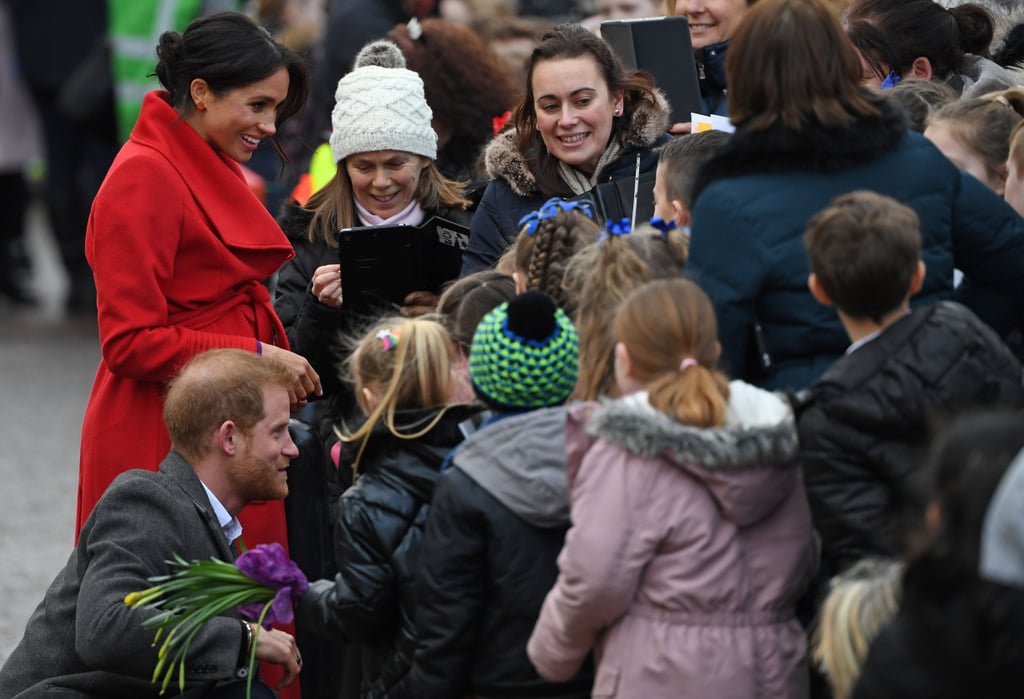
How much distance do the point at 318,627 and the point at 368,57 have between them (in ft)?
7.96

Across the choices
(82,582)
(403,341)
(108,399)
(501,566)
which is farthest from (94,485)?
(501,566)

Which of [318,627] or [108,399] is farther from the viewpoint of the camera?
[108,399]

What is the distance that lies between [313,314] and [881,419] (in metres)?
2.30

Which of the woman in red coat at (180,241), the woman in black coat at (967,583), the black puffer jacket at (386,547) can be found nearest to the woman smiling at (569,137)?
the woman in red coat at (180,241)

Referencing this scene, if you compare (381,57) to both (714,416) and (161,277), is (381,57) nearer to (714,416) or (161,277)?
(161,277)

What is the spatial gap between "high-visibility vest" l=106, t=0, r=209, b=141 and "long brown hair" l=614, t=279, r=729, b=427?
804cm

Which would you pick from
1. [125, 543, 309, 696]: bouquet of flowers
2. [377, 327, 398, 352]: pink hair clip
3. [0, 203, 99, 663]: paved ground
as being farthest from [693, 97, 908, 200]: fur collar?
[0, 203, 99, 663]: paved ground

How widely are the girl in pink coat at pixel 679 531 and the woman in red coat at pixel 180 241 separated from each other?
146 cm

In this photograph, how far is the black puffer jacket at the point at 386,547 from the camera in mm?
3434

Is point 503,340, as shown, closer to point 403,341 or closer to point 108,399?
point 403,341

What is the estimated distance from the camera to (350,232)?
15.1 feet

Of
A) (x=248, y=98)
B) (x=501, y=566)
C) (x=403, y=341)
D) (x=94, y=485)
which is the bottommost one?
(x=94, y=485)

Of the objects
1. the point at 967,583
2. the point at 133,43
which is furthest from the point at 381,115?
the point at 133,43

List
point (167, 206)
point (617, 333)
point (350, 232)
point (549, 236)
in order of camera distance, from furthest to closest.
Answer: point (350, 232)
point (167, 206)
point (549, 236)
point (617, 333)
